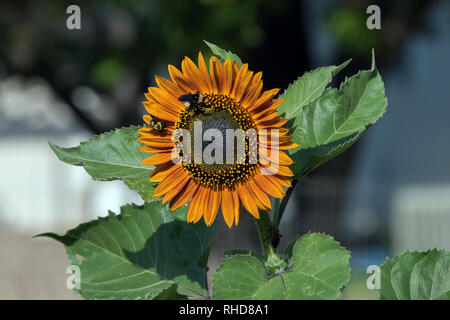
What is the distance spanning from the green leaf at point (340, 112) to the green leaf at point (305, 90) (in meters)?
0.01

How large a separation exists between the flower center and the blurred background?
4.65 meters

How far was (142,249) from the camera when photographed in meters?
1.08

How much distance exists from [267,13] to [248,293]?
874 cm

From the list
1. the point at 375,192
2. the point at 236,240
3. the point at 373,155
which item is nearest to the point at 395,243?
the point at 375,192

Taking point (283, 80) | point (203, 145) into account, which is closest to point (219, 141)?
point (203, 145)

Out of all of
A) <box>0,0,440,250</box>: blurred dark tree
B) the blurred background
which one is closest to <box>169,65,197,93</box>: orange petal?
the blurred background

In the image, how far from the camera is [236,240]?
10.7 meters

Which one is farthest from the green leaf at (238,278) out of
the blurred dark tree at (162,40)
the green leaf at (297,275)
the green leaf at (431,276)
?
the blurred dark tree at (162,40)

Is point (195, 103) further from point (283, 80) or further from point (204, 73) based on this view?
point (283, 80)

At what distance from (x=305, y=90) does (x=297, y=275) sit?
0.26 m

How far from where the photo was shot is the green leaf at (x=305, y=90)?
40.0 inches

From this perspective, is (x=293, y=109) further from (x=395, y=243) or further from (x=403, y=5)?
(x=395, y=243)

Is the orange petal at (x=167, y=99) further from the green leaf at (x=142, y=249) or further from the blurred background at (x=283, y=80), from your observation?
the blurred background at (x=283, y=80)

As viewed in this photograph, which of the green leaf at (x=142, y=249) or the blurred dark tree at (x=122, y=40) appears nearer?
the green leaf at (x=142, y=249)
